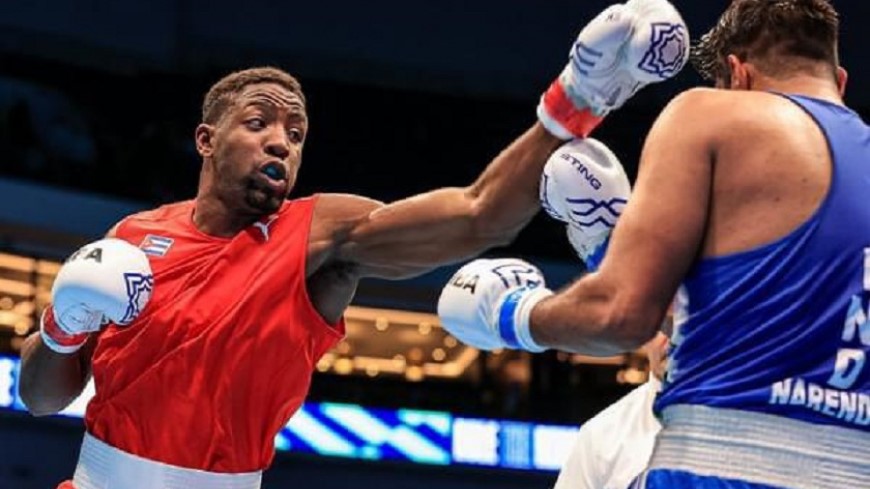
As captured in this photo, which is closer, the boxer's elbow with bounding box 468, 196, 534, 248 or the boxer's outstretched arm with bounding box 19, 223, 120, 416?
the boxer's elbow with bounding box 468, 196, 534, 248

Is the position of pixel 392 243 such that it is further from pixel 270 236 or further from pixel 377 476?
pixel 377 476

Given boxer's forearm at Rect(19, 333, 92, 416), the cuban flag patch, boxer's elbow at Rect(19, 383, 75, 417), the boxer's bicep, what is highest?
the boxer's bicep

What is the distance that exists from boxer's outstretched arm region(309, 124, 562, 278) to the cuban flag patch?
0.39 meters

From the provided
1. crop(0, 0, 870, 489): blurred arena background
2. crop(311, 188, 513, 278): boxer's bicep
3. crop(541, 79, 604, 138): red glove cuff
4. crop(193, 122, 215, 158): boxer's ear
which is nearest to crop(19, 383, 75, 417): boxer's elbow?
crop(193, 122, 215, 158): boxer's ear

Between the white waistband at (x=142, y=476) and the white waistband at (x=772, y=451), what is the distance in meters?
1.34

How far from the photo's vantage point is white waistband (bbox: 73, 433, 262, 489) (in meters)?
3.12

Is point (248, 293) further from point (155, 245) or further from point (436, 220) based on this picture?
point (436, 220)

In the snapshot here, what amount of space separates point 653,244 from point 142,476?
150 centimetres

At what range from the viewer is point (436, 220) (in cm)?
308

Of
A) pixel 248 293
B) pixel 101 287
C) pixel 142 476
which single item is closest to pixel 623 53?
pixel 248 293

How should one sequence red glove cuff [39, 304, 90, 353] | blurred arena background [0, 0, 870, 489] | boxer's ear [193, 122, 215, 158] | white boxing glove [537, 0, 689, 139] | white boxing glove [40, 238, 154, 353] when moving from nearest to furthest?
1. white boxing glove [537, 0, 689, 139]
2. white boxing glove [40, 238, 154, 353]
3. red glove cuff [39, 304, 90, 353]
4. boxer's ear [193, 122, 215, 158]
5. blurred arena background [0, 0, 870, 489]

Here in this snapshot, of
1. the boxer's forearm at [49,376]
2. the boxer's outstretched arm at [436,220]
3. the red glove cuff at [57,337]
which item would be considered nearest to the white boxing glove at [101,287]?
the red glove cuff at [57,337]

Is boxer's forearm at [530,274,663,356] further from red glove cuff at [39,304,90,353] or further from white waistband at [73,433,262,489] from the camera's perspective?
red glove cuff at [39,304,90,353]

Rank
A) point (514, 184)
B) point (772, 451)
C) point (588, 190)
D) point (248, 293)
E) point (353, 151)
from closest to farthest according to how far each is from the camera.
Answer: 1. point (772, 451)
2. point (588, 190)
3. point (514, 184)
4. point (248, 293)
5. point (353, 151)
